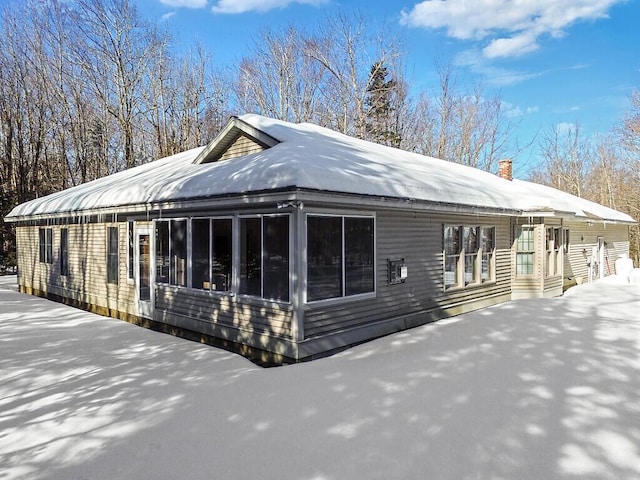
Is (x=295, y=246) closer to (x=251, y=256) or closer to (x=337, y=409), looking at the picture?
(x=251, y=256)

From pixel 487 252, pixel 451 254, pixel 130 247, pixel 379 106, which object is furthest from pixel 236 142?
pixel 379 106

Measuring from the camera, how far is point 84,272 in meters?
10.8

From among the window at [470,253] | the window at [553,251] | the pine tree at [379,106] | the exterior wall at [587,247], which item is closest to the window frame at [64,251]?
the window at [470,253]

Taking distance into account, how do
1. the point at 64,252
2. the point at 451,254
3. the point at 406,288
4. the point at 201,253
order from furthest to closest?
the point at 64,252 → the point at 451,254 → the point at 406,288 → the point at 201,253

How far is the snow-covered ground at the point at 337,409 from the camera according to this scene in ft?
11.0

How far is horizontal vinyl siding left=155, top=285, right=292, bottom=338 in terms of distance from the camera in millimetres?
6250

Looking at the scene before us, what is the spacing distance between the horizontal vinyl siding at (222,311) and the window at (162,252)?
217 millimetres

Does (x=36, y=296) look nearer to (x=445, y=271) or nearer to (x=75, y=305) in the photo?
(x=75, y=305)

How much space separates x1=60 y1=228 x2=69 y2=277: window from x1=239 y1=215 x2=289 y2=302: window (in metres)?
7.32

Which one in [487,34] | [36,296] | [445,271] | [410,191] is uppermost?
[487,34]

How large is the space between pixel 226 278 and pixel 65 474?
4.11 meters

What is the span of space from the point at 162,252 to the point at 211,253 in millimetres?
1577

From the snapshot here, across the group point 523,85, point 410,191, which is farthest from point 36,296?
point 523,85

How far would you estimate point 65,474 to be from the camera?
327cm
